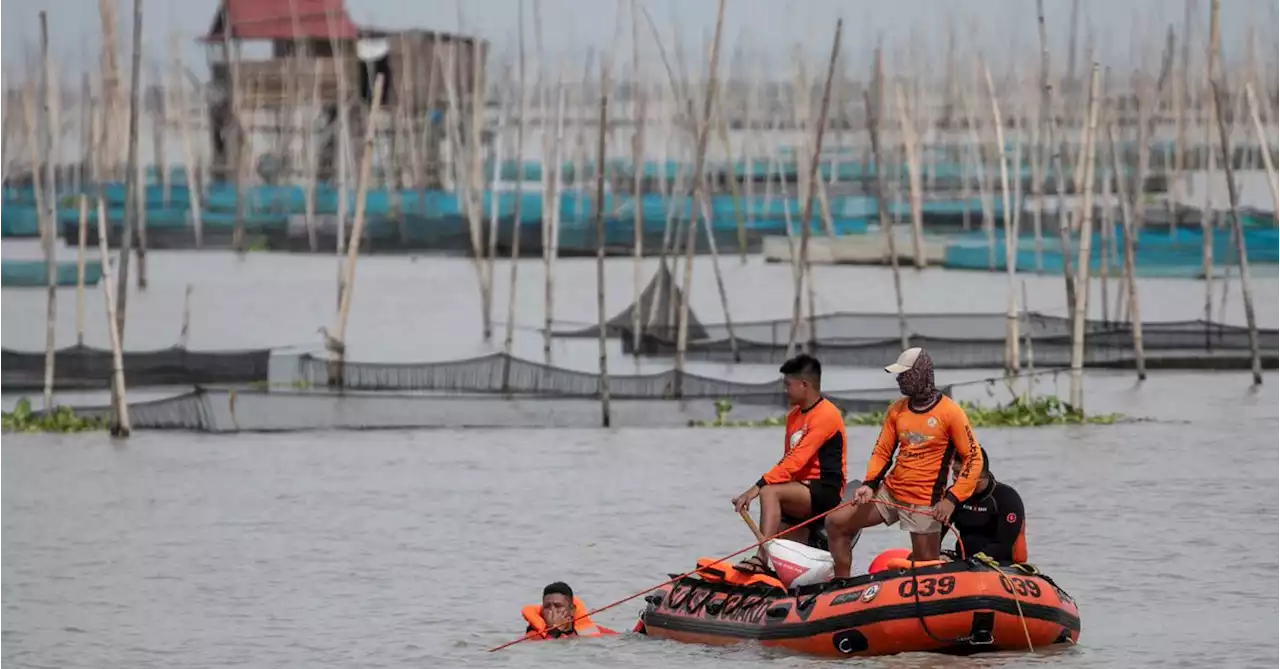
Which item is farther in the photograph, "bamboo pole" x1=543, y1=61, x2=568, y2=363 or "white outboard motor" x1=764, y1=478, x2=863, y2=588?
"bamboo pole" x1=543, y1=61, x2=568, y2=363

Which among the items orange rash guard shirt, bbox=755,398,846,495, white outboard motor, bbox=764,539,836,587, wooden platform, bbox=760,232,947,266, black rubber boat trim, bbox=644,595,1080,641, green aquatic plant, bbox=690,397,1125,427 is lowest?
wooden platform, bbox=760,232,947,266

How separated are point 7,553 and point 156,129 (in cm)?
5574

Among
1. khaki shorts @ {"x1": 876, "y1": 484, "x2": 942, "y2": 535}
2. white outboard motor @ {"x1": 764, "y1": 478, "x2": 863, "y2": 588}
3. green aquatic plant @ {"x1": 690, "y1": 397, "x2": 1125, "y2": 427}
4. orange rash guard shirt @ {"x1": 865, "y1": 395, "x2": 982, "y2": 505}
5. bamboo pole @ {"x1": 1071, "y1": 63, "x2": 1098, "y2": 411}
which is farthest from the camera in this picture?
green aquatic plant @ {"x1": 690, "y1": 397, "x2": 1125, "y2": 427}

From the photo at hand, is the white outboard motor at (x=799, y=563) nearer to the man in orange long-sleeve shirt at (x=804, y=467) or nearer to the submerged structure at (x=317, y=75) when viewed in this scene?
the man in orange long-sleeve shirt at (x=804, y=467)

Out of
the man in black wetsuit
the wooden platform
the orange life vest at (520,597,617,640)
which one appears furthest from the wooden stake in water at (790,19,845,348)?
the wooden platform

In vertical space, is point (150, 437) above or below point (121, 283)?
below

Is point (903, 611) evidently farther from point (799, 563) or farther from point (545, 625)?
point (545, 625)

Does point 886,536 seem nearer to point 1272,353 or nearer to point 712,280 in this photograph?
point 1272,353

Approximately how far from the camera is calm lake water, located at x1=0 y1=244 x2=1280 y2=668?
1345 cm

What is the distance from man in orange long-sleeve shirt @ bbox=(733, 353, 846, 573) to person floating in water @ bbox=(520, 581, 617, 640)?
1.16 meters

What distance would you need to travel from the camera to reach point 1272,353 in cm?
2775

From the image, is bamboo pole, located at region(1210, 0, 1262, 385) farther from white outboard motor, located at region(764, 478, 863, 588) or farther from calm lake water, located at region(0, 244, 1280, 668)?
white outboard motor, located at region(764, 478, 863, 588)

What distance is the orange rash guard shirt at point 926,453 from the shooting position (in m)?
10.9

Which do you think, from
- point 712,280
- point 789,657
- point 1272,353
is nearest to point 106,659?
point 789,657
